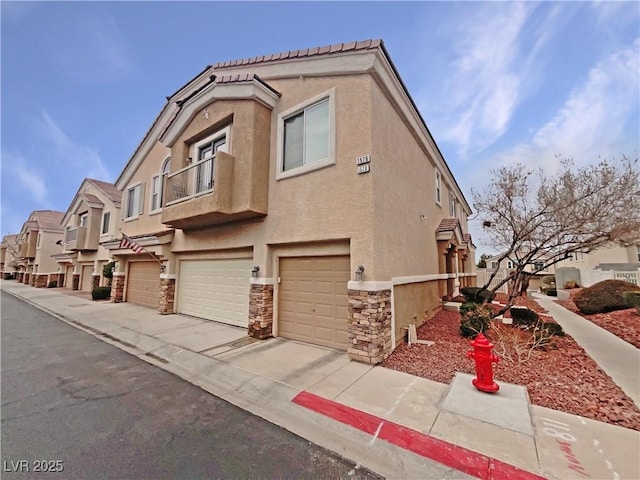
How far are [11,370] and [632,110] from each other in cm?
1790

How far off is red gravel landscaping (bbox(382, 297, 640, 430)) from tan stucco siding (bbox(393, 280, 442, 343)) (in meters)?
0.62

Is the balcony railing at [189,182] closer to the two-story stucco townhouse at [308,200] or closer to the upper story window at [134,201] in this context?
the two-story stucco townhouse at [308,200]

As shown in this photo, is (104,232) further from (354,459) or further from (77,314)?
(354,459)

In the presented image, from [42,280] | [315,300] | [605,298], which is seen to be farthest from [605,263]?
[42,280]

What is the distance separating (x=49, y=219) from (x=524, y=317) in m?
46.1

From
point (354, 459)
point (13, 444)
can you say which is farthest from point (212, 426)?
point (13, 444)

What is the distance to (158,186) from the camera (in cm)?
1354

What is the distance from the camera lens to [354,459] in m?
3.03

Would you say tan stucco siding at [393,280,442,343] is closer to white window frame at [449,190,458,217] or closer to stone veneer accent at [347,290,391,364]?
stone veneer accent at [347,290,391,364]

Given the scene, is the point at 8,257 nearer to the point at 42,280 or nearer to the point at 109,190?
the point at 42,280

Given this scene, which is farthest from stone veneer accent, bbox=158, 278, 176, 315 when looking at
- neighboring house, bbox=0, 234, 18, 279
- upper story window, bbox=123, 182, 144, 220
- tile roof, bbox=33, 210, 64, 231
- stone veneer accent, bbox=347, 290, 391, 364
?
neighboring house, bbox=0, 234, 18, 279

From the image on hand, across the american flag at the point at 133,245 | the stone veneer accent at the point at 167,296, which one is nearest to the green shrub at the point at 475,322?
the stone veneer accent at the point at 167,296

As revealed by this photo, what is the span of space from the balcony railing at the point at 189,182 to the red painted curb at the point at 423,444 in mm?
7409

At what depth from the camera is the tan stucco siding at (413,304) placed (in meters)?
7.00
